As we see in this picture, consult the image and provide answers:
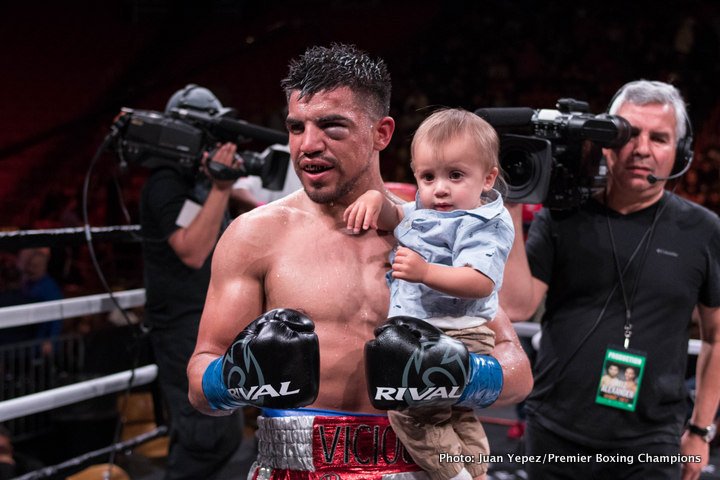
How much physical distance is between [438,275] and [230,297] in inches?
15.0

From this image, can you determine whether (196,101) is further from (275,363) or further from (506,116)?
(275,363)

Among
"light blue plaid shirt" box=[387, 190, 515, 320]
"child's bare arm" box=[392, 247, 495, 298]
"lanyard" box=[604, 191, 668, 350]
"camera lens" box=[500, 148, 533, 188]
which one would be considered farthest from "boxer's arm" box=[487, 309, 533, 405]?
"lanyard" box=[604, 191, 668, 350]

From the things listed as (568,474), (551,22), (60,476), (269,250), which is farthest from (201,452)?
(551,22)

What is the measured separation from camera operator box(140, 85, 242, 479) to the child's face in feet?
4.05

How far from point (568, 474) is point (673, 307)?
1.59 feet

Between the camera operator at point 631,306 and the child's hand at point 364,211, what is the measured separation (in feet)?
1.98

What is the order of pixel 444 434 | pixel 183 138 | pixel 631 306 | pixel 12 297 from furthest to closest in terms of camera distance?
pixel 12 297 < pixel 183 138 < pixel 631 306 < pixel 444 434

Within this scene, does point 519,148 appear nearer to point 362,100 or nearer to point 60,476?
point 362,100

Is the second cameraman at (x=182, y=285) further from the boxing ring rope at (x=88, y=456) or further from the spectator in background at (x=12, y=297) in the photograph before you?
the spectator in background at (x=12, y=297)

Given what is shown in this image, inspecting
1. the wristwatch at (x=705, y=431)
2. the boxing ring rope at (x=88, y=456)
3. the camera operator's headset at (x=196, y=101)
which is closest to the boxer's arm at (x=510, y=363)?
the wristwatch at (x=705, y=431)

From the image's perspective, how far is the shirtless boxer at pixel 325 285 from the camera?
139 centimetres

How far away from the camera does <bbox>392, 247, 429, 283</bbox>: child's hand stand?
1.28m

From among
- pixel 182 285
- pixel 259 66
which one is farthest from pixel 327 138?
pixel 259 66

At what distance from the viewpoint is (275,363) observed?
1.21 metres
